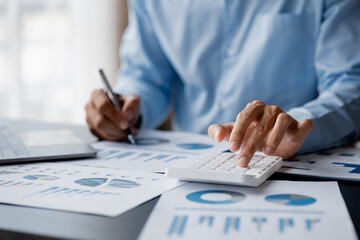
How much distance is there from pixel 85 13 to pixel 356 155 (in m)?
2.03

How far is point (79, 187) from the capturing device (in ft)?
1.88

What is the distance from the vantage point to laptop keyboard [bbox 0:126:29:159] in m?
0.74

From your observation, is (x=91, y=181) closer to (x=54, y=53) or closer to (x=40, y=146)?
(x=40, y=146)

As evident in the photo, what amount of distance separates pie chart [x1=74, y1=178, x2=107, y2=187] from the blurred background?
193cm

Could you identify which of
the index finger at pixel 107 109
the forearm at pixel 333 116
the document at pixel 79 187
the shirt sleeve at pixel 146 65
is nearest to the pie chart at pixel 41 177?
the document at pixel 79 187

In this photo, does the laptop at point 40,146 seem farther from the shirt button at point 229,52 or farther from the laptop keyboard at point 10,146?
the shirt button at point 229,52

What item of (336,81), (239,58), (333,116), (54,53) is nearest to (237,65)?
(239,58)

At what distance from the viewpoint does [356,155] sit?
2.49 feet

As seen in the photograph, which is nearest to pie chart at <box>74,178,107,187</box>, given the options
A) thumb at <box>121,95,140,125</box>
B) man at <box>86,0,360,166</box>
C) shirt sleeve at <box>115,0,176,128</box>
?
man at <box>86,0,360,166</box>

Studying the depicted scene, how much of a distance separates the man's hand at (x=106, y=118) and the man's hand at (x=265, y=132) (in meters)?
0.28

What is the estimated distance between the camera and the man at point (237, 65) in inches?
36.4

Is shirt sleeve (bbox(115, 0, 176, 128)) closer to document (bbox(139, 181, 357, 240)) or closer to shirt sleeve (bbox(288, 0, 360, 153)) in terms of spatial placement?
shirt sleeve (bbox(288, 0, 360, 153))

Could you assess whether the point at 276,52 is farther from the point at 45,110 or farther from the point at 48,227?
the point at 45,110

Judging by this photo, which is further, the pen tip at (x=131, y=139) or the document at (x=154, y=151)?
the pen tip at (x=131, y=139)
